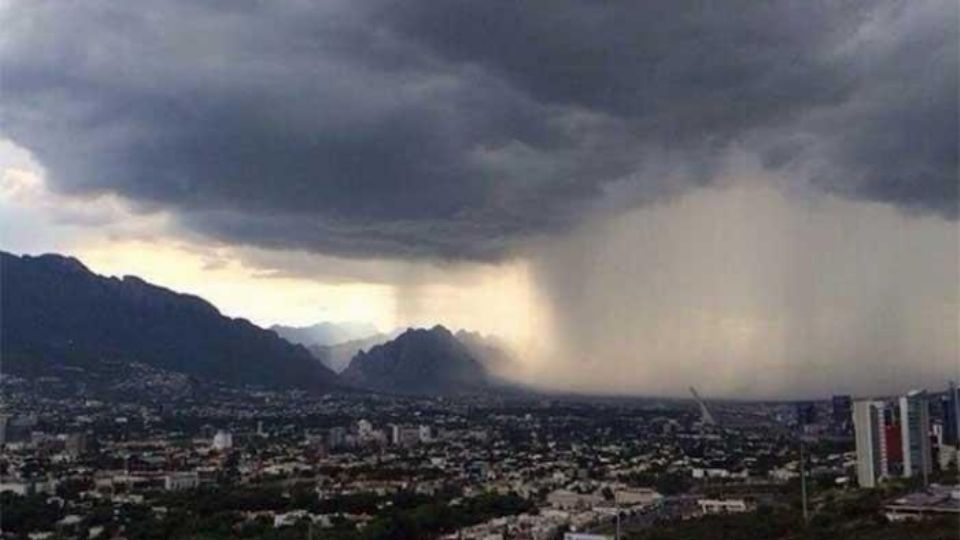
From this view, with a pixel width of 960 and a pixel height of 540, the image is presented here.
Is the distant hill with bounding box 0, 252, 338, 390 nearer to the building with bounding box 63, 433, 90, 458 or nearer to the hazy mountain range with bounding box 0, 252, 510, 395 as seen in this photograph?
the hazy mountain range with bounding box 0, 252, 510, 395

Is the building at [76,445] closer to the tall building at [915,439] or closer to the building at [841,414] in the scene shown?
the tall building at [915,439]

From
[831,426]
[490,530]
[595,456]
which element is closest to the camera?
[490,530]

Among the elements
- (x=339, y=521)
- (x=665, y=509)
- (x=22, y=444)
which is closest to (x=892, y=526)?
(x=665, y=509)

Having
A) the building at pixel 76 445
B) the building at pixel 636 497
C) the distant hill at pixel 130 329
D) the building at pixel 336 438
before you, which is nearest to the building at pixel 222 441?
the building at pixel 336 438

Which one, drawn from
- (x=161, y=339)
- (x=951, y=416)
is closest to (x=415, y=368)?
(x=161, y=339)

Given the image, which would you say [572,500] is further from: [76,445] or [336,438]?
[336,438]

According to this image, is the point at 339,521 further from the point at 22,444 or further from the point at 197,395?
the point at 197,395
